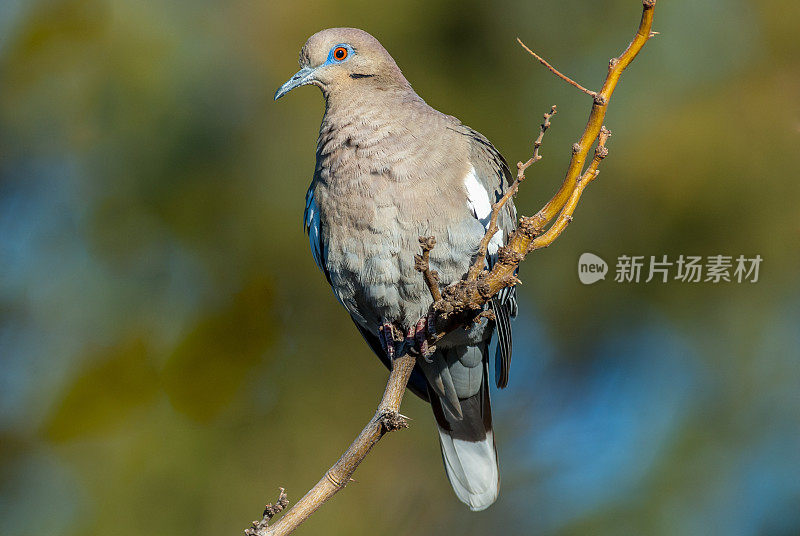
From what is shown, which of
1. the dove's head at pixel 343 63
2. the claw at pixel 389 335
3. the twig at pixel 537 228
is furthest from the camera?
the dove's head at pixel 343 63

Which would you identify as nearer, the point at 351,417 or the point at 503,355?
the point at 503,355

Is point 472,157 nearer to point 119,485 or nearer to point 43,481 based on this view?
point 119,485

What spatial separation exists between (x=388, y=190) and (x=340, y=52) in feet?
2.73

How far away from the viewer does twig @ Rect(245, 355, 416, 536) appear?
7.65 ft

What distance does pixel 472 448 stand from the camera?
4.32 m

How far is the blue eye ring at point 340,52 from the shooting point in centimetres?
385

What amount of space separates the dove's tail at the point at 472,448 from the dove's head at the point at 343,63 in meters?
1.50

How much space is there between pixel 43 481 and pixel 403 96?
4613mm

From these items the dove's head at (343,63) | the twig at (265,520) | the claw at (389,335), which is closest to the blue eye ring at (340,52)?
the dove's head at (343,63)

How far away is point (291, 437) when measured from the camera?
638cm

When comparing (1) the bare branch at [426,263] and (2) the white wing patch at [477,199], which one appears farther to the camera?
(2) the white wing patch at [477,199]

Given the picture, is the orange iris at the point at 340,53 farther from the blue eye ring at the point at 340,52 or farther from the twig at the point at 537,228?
the twig at the point at 537,228

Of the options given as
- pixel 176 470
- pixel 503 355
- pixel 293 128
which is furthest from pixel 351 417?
pixel 503 355

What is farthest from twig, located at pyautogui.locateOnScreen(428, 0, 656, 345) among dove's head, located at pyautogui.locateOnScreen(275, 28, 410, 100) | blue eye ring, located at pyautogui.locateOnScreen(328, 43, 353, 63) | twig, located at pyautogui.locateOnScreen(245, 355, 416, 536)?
blue eye ring, located at pyautogui.locateOnScreen(328, 43, 353, 63)
